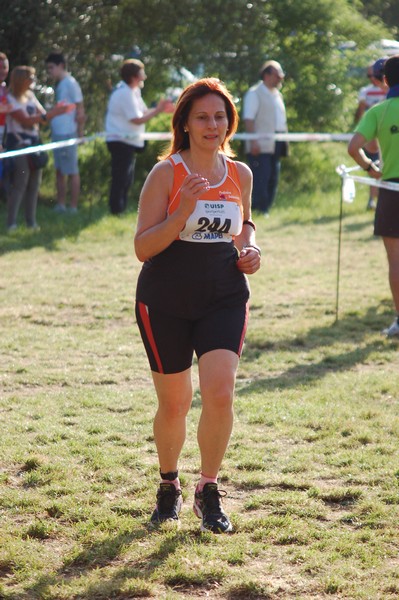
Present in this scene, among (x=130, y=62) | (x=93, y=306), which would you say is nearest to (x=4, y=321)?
(x=93, y=306)

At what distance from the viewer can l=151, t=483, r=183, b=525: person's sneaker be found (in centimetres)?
456

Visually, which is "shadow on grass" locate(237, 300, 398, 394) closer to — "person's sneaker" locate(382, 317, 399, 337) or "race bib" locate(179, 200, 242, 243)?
"person's sneaker" locate(382, 317, 399, 337)

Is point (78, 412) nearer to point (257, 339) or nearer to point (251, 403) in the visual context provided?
point (251, 403)

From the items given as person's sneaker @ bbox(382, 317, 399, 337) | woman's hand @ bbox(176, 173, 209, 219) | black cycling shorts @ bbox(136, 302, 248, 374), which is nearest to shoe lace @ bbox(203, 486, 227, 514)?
black cycling shorts @ bbox(136, 302, 248, 374)

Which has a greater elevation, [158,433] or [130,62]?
[130,62]

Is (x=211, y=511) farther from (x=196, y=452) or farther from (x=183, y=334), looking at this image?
(x=196, y=452)

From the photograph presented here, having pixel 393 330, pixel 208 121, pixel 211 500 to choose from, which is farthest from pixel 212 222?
pixel 393 330

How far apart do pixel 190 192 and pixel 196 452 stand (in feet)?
6.41

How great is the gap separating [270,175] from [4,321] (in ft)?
23.1

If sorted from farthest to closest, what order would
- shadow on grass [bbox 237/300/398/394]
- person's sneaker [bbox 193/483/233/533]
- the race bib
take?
shadow on grass [bbox 237/300/398/394], person's sneaker [bbox 193/483/233/533], the race bib

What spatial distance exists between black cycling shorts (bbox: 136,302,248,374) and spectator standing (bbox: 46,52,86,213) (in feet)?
30.9

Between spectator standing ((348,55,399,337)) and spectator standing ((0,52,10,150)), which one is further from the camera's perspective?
spectator standing ((0,52,10,150))

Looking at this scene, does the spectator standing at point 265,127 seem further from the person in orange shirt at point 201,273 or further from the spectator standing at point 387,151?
the person in orange shirt at point 201,273

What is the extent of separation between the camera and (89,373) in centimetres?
730
